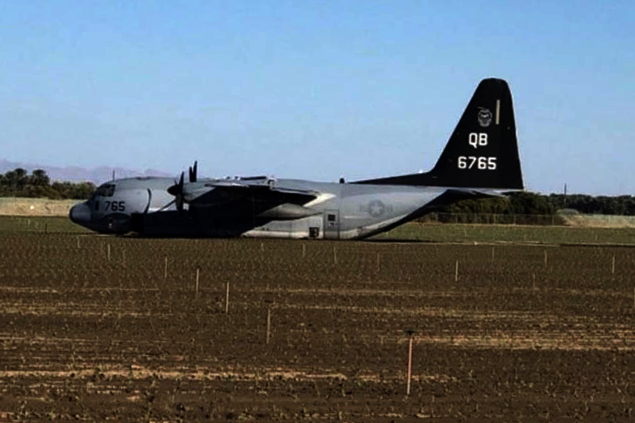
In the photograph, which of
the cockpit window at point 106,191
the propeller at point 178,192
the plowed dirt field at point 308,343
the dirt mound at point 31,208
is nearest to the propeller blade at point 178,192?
the propeller at point 178,192

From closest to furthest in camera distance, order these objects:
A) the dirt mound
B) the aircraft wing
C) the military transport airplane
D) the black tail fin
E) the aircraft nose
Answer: the aircraft wing
the military transport airplane
the black tail fin
the aircraft nose
the dirt mound

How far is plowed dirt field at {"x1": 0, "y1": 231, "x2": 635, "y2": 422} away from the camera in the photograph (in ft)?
48.1

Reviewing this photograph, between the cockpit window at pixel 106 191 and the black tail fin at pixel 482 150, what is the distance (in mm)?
13467

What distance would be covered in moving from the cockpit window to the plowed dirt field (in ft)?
62.6

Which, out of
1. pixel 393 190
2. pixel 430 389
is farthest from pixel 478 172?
pixel 430 389

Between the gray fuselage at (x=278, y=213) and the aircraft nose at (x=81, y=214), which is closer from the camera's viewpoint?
the gray fuselage at (x=278, y=213)

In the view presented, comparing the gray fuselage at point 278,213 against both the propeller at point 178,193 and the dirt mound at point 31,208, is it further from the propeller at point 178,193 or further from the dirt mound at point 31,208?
the dirt mound at point 31,208

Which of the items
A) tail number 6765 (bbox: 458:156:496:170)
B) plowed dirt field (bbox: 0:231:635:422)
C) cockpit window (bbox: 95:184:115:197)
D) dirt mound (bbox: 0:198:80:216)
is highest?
tail number 6765 (bbox: 458:156:496:170)

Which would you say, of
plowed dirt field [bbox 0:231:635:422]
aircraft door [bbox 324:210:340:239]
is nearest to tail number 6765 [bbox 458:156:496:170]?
aircraft door [bbox 324:210:340:239]

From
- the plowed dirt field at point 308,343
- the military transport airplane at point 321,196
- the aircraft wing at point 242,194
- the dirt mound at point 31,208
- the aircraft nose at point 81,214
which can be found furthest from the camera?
the dirt mound at point 31,208

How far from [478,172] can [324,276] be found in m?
25.7

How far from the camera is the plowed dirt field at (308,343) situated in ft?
48.1

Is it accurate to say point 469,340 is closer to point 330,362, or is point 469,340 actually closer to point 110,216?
point 330,362

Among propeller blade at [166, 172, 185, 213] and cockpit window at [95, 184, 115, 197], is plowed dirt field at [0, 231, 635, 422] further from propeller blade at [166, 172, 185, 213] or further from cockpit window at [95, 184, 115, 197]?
cockpit window at [95, 184, 115, 197]
